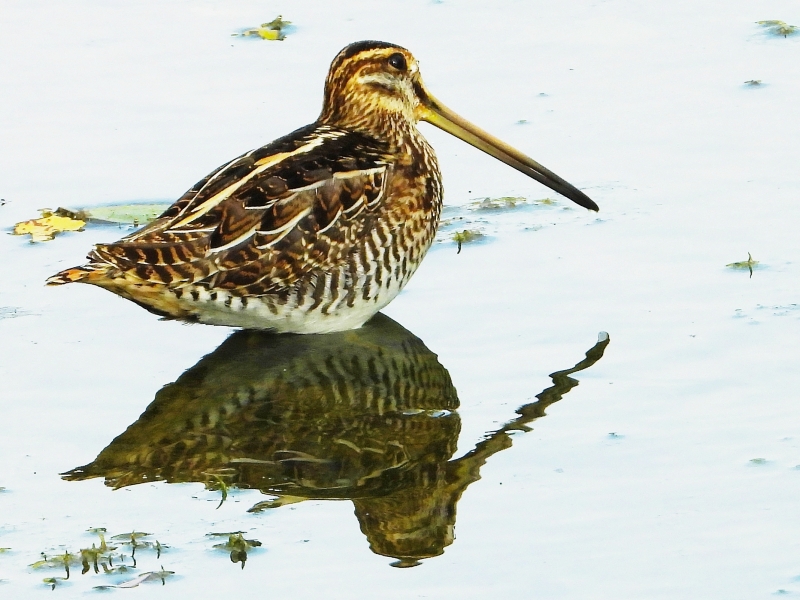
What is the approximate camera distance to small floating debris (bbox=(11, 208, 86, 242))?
7590 mm

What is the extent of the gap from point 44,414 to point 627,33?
16.2 ft

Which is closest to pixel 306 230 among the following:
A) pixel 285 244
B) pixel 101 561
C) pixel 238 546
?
pixel 285 244

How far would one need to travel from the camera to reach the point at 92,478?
5.54m

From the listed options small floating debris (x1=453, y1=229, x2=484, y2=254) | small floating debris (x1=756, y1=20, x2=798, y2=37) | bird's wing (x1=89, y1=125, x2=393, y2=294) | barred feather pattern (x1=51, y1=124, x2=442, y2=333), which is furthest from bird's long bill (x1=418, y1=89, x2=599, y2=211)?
small floating debris (x1=756, y1=20, x2=798, y2=37)

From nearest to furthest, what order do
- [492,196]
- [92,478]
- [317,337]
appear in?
[92,478] → [317,337] → [492,196]

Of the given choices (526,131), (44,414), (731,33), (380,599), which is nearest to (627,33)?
(731,33)

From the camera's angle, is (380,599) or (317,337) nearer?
(380,599)

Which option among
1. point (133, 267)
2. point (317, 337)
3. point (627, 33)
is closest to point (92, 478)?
point (133, 267)

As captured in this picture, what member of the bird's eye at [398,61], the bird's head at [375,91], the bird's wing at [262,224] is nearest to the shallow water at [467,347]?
the bird's wing at [262,224]

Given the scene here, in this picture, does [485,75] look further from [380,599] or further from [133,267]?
[380,599]

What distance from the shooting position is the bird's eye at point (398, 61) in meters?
7.15

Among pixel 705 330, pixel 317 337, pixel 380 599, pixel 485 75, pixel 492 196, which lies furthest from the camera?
pixel 485 75

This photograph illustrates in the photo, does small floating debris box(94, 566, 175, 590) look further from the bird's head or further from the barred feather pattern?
the bird's head

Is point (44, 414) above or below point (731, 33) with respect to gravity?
below
